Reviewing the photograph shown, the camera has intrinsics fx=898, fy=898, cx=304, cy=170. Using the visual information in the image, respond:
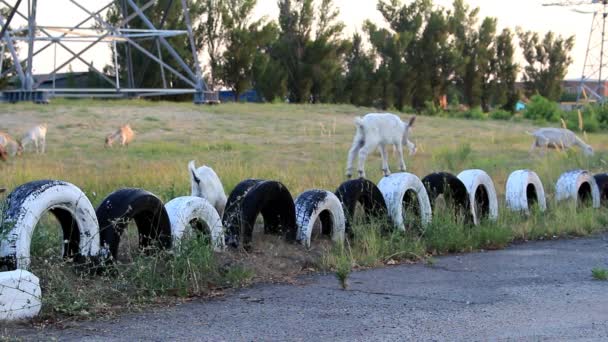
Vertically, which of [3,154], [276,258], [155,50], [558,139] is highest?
[155,50]

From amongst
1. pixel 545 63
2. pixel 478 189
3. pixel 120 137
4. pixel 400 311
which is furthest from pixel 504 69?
pixel 400 311

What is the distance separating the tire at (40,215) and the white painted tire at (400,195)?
3.80 metres

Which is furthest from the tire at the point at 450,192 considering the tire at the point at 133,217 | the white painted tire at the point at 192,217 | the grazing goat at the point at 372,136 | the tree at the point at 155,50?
the tree at the point at 155,50

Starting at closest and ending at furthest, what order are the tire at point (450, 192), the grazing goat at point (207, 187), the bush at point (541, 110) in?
the grazing goat at point (207, 187) < the tire at point (450, 192) < the bush at point (541, 110)

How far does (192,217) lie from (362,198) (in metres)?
2.50

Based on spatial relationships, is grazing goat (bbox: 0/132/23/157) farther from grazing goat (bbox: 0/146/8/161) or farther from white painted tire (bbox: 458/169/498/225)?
white painted tire (bbox: 458/169/498/225)

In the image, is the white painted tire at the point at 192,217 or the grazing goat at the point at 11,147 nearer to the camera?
the white painted tire at the point at 192,217

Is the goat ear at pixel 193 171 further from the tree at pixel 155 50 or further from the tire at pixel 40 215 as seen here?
the tree at pixel 155 50

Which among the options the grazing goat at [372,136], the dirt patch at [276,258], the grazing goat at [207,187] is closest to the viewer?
the dirt patch at [276,258]

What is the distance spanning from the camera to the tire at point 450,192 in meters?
10.8

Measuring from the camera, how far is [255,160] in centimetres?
1667

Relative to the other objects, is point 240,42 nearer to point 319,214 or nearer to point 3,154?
point 3,154

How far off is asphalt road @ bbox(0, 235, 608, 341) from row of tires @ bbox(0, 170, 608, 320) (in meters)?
0.89

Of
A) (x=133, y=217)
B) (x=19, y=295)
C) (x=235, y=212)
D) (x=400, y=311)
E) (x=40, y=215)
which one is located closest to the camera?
(x=19, y=295)
